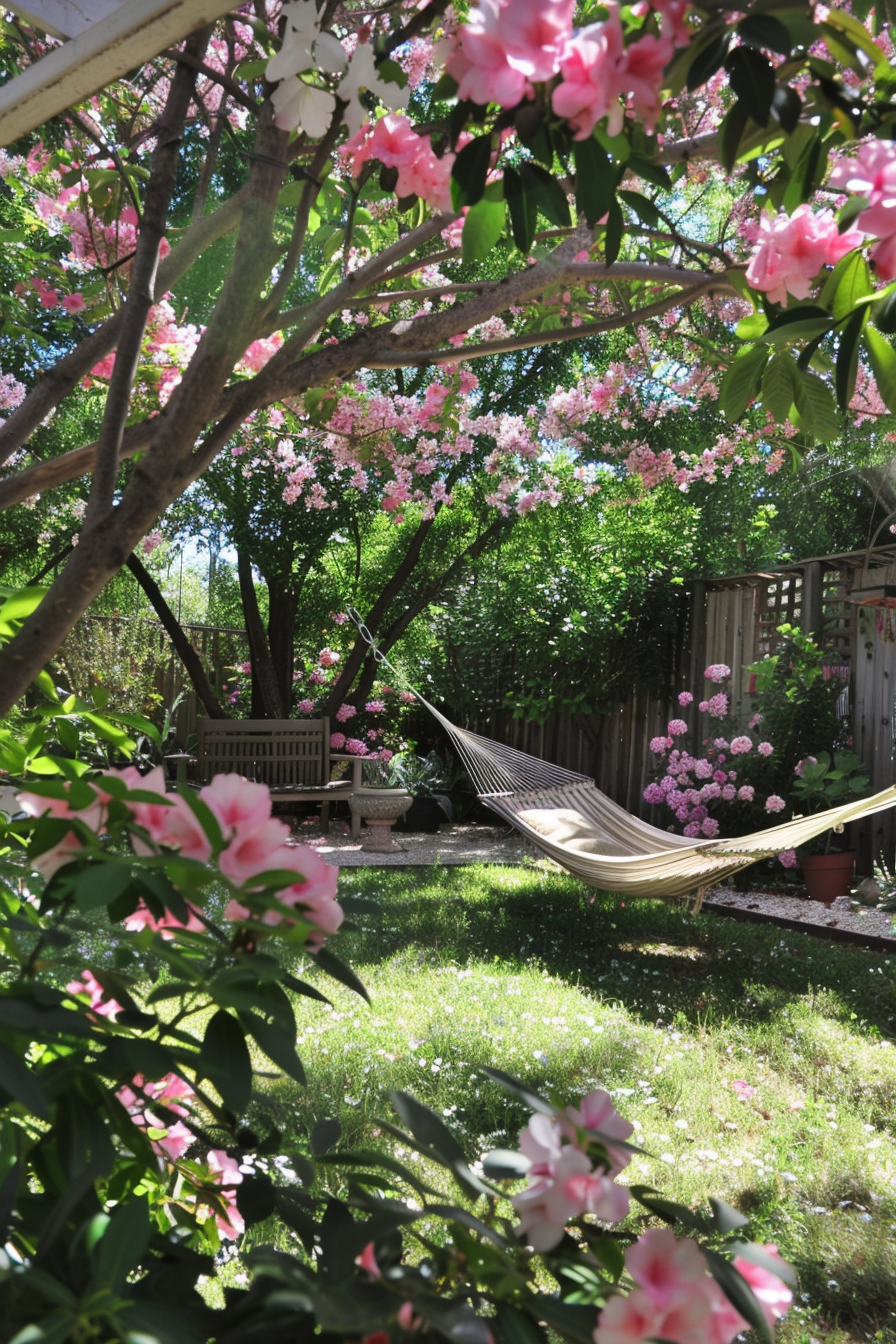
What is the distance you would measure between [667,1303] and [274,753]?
7.09 meters

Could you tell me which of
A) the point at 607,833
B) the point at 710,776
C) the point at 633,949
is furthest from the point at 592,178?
the point at 710,776

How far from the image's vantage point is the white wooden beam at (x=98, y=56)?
82cm

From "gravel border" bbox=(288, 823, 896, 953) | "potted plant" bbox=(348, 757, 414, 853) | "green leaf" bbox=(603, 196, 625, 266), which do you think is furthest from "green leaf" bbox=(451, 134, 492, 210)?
"potted plant" bbox=(348, 757, 414, 853)

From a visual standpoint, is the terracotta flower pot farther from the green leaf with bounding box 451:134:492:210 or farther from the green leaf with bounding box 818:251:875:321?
the green leaf with bounding box 451:134:492:210

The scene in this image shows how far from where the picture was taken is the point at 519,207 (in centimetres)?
70

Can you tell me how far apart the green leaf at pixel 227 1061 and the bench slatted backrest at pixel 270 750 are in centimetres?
672

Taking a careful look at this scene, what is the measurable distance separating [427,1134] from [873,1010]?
9.31ft

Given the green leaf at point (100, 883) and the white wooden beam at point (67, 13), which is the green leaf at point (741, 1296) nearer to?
the green leaf at point (100, 883)

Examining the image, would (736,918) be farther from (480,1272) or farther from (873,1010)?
(480,1272)

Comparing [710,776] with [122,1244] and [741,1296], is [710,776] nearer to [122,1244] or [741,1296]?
[741,1296]

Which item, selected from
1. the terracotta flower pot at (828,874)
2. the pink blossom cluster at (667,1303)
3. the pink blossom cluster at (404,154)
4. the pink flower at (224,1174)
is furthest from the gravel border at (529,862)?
the pink blossom cluster at (667,1303)

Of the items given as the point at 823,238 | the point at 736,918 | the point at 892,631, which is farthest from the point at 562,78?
the point at 892,631

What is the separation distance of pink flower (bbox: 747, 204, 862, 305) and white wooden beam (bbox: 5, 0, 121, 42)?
0.64m

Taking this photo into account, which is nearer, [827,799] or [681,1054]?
[681,1054]
